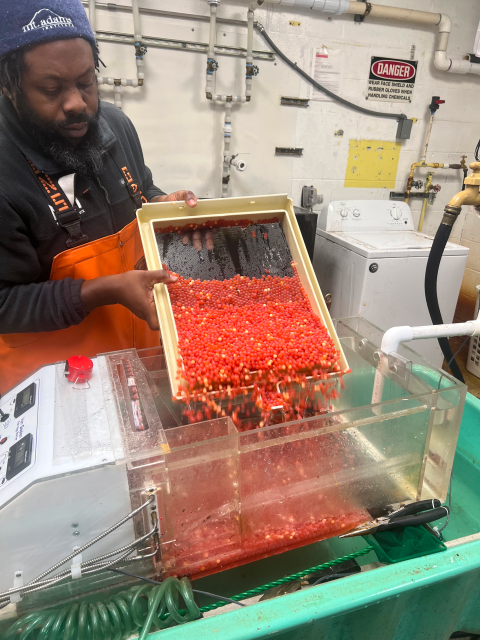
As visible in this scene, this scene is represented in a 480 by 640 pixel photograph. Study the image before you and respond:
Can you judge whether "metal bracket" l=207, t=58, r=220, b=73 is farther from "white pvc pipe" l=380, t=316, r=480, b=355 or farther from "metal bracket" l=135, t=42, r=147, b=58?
"white pvc pipe" l=380, t=316, r=480, b=355

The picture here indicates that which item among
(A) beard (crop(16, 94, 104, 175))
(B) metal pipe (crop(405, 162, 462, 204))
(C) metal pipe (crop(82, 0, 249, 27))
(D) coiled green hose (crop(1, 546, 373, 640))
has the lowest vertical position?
(D) coiled green hose (crop(1, 546, 373, 640))

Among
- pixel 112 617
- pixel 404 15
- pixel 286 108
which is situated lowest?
pixel 112 617

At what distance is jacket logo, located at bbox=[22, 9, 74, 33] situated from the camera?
968 mm

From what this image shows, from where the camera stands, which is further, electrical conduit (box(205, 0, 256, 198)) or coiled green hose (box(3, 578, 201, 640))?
electrical conduit (box(205, 0, 256, 198))

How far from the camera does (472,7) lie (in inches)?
117

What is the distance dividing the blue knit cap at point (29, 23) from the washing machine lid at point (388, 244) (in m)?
1.76

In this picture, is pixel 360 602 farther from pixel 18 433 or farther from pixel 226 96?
pixel 226 96

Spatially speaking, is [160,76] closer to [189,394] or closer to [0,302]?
[0,302]

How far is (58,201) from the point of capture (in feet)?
3.84

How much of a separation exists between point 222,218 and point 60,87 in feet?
1.81

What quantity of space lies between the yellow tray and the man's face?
349 millimetres

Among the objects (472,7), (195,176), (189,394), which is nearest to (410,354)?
(189,394)

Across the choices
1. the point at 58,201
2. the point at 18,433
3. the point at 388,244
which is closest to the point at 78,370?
the point at 18,433

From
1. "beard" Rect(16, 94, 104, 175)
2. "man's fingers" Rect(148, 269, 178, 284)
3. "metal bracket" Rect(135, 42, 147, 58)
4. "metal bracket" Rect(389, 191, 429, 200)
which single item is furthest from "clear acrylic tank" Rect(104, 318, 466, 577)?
"metal bracket" Rect(389, 191, 429, 200)
